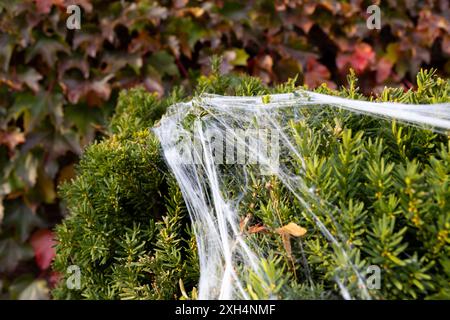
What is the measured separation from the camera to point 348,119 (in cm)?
120

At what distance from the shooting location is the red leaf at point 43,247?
2.50 meters

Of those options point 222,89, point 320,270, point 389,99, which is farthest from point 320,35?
point 320,270

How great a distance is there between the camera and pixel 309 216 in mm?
973

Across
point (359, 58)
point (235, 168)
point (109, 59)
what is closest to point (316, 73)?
point (359, 58)

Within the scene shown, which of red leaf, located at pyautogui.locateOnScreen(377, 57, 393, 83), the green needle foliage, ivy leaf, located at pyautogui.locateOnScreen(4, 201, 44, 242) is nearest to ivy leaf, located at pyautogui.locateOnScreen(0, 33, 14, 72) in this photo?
ivy leaf, located at pyautogui.locateOnScreen(4, 201, 44, 242)

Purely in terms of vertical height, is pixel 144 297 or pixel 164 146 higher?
pixel 164 146

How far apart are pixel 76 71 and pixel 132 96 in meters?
0.79

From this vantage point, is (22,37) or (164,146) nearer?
(164,146)

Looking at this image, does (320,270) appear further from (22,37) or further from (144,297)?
(22,37)

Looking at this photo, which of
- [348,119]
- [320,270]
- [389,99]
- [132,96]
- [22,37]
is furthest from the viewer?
[22,37]

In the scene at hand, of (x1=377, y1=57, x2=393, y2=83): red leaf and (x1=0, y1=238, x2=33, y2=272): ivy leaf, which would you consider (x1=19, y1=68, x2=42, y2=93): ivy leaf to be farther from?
(x1=377, y1=57, x2=393, y2=83): red leaf

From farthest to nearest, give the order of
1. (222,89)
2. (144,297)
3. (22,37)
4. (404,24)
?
(404,24), (22,37), (222,89), (144,297)

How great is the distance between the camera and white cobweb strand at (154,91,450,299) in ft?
3.11

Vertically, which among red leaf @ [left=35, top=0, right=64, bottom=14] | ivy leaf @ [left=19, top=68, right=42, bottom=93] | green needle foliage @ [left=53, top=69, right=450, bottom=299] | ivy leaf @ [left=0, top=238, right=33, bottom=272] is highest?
red leaf @ [left=35, top=0, right=64, bottom=14]
